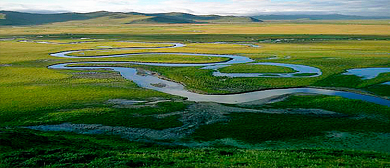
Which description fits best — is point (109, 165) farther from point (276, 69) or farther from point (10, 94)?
point (276, 69)

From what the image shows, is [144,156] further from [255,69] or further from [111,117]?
[255,69]

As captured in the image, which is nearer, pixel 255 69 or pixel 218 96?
pixel 218 96

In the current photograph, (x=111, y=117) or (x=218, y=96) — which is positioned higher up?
(x=218, y=96)

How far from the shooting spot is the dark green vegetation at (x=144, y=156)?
2011cm

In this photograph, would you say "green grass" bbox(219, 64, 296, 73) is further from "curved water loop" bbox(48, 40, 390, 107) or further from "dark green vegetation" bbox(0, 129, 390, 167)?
"dark green vegetation" bbox(0, 129, 390, 167)

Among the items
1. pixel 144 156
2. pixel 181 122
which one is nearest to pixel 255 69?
pixel 181 122

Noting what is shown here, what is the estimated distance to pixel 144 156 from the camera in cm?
2178

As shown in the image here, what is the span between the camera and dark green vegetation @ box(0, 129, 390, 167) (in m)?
20.1

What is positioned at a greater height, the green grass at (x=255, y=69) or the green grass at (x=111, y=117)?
the green grass at (x=255, y=69)

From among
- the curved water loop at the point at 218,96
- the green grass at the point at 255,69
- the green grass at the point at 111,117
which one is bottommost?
the green grass at the point at 111,117

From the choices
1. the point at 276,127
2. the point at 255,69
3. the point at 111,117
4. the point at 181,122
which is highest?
the point at 255,69

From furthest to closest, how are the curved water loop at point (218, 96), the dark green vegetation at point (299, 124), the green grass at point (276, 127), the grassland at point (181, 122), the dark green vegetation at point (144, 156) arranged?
the curved water loop at point (218, 96) → the dark green vegetation at point (299, 124) → the green grass at point (276, 127) → the grassland at point (181, 122) → the dark green vegetation at point (144, 156)

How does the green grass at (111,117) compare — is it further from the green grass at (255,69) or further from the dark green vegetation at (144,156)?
the green grass at (255,69)

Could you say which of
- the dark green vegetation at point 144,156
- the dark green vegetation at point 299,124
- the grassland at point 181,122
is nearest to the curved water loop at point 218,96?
the grassland at point 181,122
